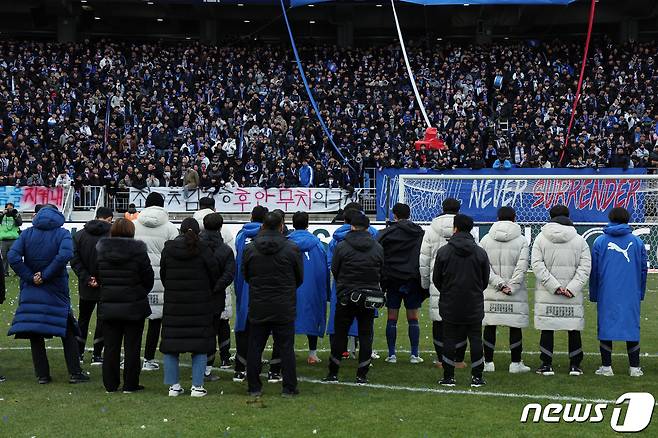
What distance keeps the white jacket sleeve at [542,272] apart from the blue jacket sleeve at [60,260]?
5.08 m

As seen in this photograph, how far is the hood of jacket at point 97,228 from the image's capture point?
1257 cm

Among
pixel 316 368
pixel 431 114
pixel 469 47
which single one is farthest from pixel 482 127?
pixel 316 368

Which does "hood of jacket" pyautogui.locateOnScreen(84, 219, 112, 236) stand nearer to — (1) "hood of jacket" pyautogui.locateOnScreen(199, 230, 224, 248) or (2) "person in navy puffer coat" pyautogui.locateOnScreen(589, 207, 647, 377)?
(1) "hood of jacket" pyautogui.locateOnScreen(199, 230, 224, 248)

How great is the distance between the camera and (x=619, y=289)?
11938mm

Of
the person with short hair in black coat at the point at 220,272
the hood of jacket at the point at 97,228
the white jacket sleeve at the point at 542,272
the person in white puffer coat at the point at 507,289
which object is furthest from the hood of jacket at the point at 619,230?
the hood of jacket at the point at 97,228

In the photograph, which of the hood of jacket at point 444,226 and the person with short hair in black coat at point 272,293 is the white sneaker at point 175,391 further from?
the hood of jacket at point 444,226

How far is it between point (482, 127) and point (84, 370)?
26.2 metres

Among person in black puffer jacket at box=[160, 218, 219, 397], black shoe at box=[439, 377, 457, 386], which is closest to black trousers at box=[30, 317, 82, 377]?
person in black puffer jacket at box=[160, 218, 219, 397]

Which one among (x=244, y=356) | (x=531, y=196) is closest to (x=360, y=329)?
(x=244, y=356)

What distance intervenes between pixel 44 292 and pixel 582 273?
5820mm

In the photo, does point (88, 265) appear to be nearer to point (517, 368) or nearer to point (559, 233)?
point (517, 368)

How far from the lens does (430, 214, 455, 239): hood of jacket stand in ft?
41.1

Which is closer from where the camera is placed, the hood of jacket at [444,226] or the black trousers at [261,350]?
the black trousers at [261,350]

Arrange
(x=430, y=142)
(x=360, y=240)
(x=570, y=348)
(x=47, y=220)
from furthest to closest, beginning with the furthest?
(x=430, y=142) → (x=570, y=348) → (x=47, y=220) → (x=360, y=240)
